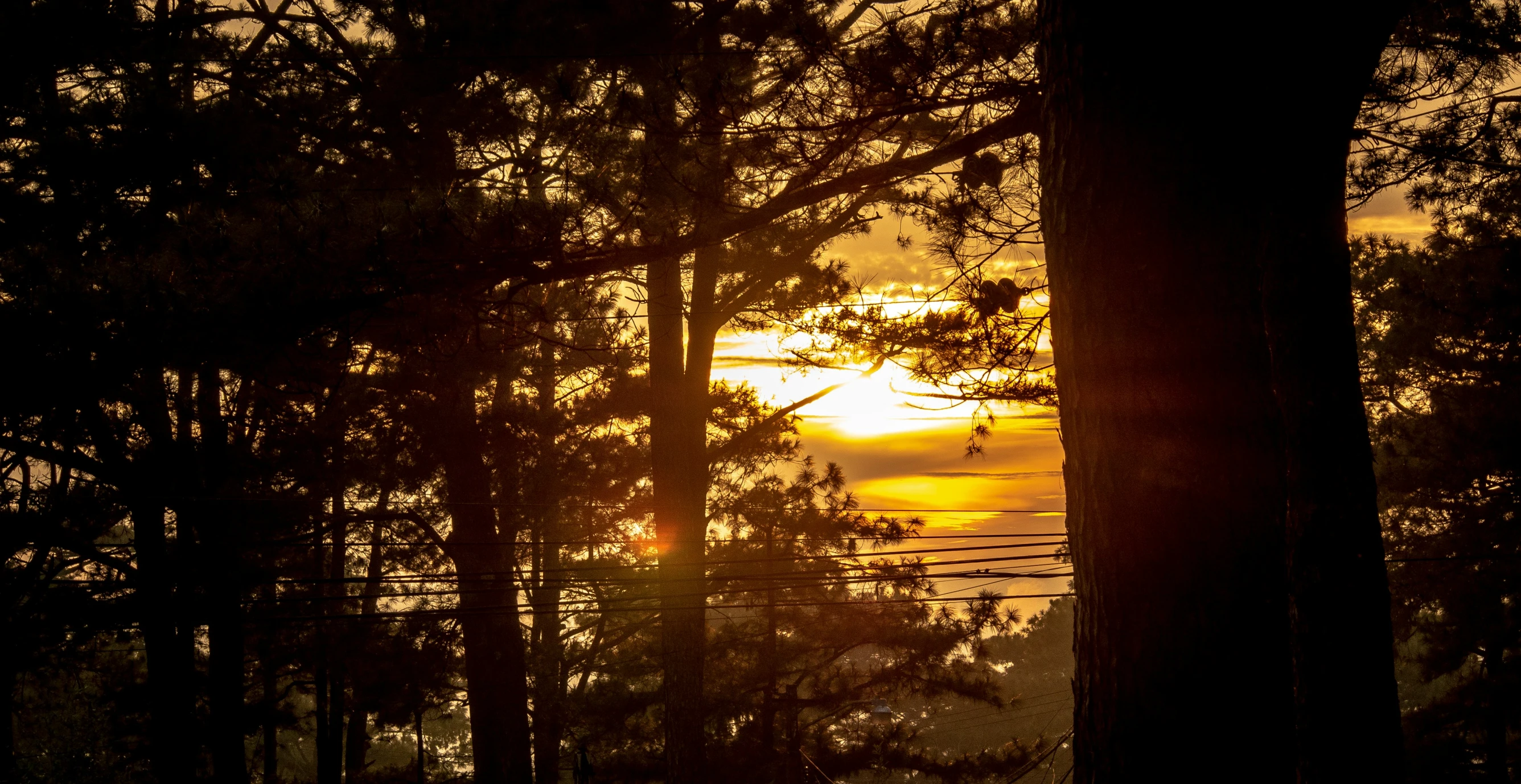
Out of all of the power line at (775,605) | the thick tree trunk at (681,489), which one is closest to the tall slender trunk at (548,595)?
the power line at (775,605)

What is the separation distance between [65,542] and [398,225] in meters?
7.16

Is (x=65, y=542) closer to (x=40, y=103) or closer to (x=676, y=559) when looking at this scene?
(x=40, y=103)

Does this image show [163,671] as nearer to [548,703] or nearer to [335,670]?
[335,670]

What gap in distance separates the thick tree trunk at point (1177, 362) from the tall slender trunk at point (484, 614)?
9046 mm

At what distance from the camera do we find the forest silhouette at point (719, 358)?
2561 mm

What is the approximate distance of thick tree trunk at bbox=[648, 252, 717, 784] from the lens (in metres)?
9.26

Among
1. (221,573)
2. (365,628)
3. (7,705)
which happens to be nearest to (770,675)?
(365,628)

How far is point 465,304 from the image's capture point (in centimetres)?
493

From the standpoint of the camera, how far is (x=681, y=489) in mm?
9836

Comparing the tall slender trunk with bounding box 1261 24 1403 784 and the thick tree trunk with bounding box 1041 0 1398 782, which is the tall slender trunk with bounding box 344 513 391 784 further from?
the thick tree trunk with bounding box 1041 0 1398 782

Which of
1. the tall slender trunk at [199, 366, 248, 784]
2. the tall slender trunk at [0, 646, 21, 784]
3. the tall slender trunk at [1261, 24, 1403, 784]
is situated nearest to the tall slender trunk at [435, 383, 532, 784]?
the tall slender trunk at [199, 366, 248, 784]

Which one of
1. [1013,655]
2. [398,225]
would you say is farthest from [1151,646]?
[1013,655]

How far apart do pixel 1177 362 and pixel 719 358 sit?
947 cm

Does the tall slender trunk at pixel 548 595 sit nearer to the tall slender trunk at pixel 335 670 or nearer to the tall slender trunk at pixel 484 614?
the tall slender trunk at pixel 484 614
